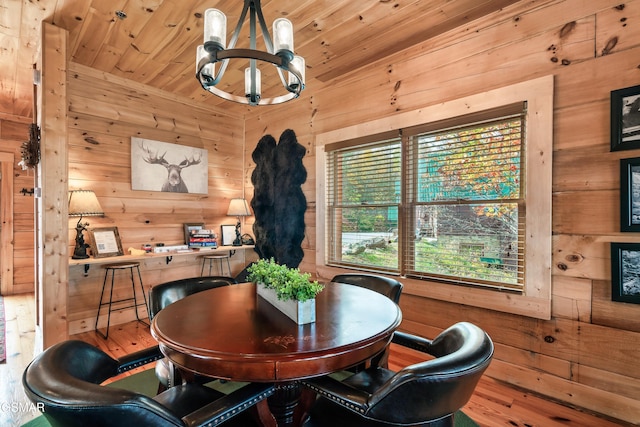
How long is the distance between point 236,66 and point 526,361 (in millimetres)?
3586

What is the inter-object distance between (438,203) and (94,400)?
2.49m

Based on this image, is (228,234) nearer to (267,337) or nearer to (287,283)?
(287,283)

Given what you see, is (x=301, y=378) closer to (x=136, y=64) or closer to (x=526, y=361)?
(x=526, y=361)

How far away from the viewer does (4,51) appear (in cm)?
298

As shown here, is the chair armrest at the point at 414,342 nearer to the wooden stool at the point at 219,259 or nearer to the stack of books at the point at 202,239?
the wooden stool at the point at 219,259

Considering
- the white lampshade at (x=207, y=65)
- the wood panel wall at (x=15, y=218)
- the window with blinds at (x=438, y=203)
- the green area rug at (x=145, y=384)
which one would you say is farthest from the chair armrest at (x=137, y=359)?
the wood panel wall at (x=15, y=218)

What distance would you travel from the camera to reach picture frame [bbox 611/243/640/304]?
5.92 ft

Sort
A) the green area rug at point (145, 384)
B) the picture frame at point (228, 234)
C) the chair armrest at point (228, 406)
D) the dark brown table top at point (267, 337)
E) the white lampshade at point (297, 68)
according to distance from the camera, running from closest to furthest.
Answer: the chair armrest at point (228, 406) < the dark brown table top at point (267, 337) < the white lampshade at point (297, 68) < the green area rug at point (145, 384) < the picture frame at point (228, 234)

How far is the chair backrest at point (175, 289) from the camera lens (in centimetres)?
194

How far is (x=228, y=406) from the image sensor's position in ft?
3.41

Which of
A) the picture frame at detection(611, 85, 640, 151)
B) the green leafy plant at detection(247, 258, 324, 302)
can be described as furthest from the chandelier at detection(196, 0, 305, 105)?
the picture frame at detection(611, 85, 640, 151)

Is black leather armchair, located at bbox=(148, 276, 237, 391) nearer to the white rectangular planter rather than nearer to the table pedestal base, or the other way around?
the table pedestal base

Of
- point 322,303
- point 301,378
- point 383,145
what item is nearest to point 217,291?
point 322,303

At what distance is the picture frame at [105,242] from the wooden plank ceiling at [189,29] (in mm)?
1733
